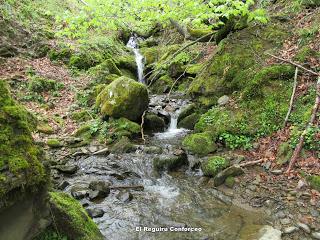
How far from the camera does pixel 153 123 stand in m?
9.94

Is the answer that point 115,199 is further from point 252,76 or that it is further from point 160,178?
point 252,76

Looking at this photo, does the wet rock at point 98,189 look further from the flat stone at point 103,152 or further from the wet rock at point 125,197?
the flat stone at point 103,152

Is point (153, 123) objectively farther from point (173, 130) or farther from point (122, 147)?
point (122, 147)

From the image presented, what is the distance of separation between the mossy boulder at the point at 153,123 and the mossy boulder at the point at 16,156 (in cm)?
651

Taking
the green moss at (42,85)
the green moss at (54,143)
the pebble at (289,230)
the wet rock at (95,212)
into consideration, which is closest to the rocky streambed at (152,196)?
the wet rock at (95,212)

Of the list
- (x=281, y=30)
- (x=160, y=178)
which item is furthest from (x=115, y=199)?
(x=281, y=30)

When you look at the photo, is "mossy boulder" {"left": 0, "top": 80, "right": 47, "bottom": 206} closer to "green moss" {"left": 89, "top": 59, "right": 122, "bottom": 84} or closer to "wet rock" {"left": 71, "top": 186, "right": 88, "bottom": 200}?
"wet rock" {"left": 71, "top": 186, "right": 88, "bottom": 200}

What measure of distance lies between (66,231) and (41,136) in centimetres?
547

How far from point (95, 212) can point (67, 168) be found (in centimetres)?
200

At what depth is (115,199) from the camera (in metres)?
5.96

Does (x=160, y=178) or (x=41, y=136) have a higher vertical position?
(x=41, y=136)

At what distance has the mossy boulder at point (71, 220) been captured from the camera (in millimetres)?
3697

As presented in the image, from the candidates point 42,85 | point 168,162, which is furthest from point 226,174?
point 42,85

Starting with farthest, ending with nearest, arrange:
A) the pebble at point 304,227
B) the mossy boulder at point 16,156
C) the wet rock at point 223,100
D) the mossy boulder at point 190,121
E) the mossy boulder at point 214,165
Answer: the mossy boulder at point 190,121 → the wet rock at point 223,100 → the mossy boulder at point 214,165 → the pebble at point 304,227 → the mossy boulder at point 16,156
